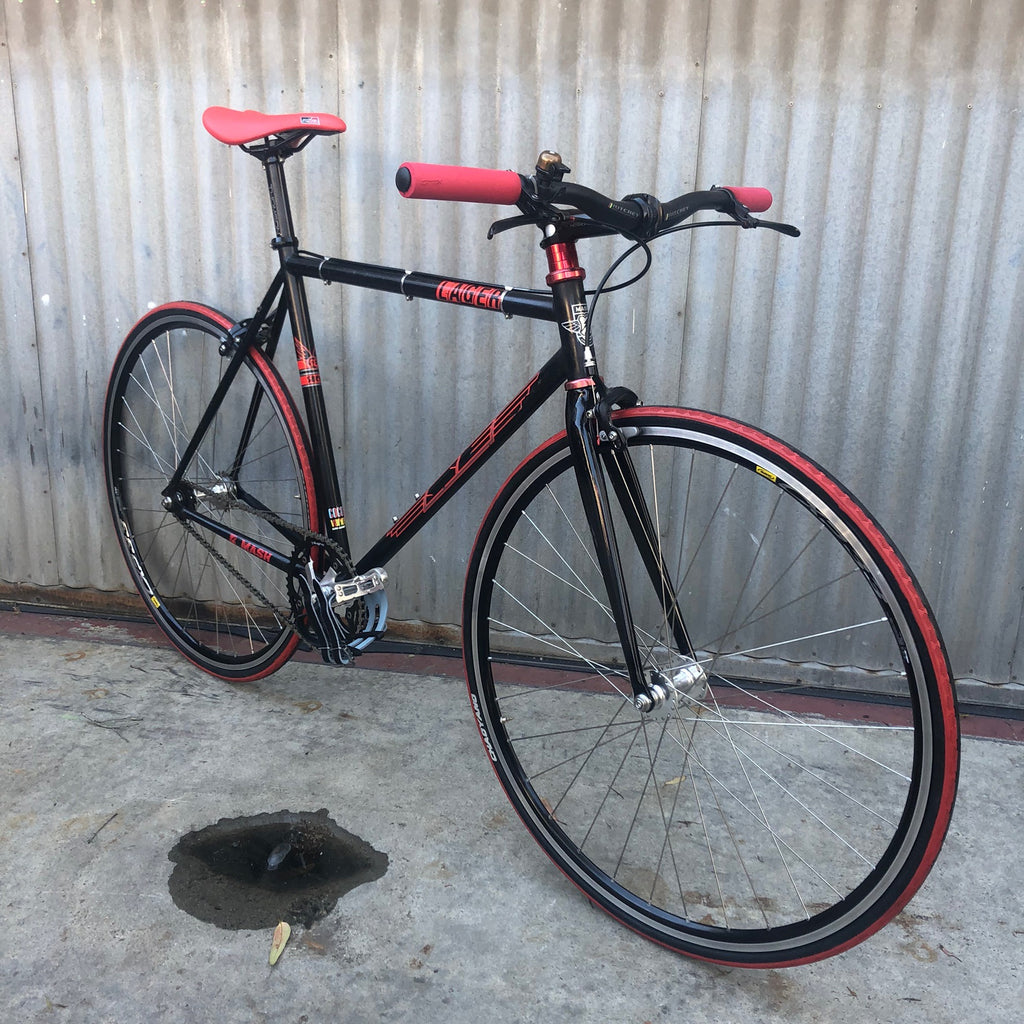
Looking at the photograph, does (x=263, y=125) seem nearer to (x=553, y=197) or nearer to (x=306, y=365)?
(x=306, y=365)

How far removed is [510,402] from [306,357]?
0.65 m

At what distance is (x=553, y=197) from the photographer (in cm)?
162

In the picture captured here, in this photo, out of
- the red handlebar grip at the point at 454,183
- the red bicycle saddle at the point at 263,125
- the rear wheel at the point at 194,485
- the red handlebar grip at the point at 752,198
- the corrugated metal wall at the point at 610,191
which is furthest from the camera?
the rear wheel at the point at 194,485

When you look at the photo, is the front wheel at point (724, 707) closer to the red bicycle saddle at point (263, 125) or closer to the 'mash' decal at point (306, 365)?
the 'mash' decal at point (306, 365)

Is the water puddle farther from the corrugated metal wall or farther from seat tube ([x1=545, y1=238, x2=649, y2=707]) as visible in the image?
the corrugated metal wall

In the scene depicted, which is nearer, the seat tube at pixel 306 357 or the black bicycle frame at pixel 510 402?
the black bicycle frame at pixel 510 402

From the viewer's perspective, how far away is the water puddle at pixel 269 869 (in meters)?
1.91

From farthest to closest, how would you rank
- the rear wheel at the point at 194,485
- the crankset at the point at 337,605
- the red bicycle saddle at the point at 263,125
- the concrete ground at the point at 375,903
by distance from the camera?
the rear wheel at the point at 194,485, the crankset at the point at 337,605, the red bicycle saddle at the point at 263,125, the concrete ground at the point at 375,903

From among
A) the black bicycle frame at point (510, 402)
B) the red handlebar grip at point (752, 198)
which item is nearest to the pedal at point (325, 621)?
the black bicycle frame at point (510, 402)

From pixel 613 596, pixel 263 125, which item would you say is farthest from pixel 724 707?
pixel 263 125

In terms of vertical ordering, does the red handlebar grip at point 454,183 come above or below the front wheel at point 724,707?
above

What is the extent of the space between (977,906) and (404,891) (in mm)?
1292

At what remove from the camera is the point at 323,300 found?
9.63 feet

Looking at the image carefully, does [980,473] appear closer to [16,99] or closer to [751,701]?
[751,701]
